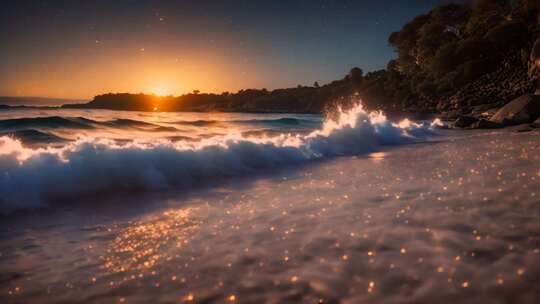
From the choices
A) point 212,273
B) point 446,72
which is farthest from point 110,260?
point 446,72

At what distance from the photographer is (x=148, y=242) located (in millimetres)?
3414

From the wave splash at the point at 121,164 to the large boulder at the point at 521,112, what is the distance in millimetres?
12960

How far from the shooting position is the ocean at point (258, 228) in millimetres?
2367

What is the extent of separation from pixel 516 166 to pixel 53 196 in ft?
24.3

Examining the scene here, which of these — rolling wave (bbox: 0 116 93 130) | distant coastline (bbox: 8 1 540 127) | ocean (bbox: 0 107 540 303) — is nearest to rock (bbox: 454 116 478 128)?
distant coastline (bbox: 8 1 540 127)

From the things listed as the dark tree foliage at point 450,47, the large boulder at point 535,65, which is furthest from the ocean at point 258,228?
the dark tree foliage at point 450,47

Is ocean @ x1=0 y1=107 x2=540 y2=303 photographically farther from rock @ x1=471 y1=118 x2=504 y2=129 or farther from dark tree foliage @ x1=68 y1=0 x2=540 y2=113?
dark tree foliage @ x1=68 y1=0 x2=540 y2=113

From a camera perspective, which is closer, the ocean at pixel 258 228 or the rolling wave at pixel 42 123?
the ocean at pixel 258 228

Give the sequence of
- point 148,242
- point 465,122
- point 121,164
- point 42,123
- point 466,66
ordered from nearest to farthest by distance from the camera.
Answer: point 148,242, point 121,164, point 465,122, point 42,123, point 466,66

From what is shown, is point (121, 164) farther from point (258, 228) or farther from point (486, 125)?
point (486, 125)

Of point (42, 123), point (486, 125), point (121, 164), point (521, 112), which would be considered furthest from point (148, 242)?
point (42, 123)

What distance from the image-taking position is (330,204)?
178 inches

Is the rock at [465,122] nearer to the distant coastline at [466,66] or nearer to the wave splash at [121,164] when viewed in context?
the distant coastline at [466,66]

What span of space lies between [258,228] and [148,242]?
107cm
